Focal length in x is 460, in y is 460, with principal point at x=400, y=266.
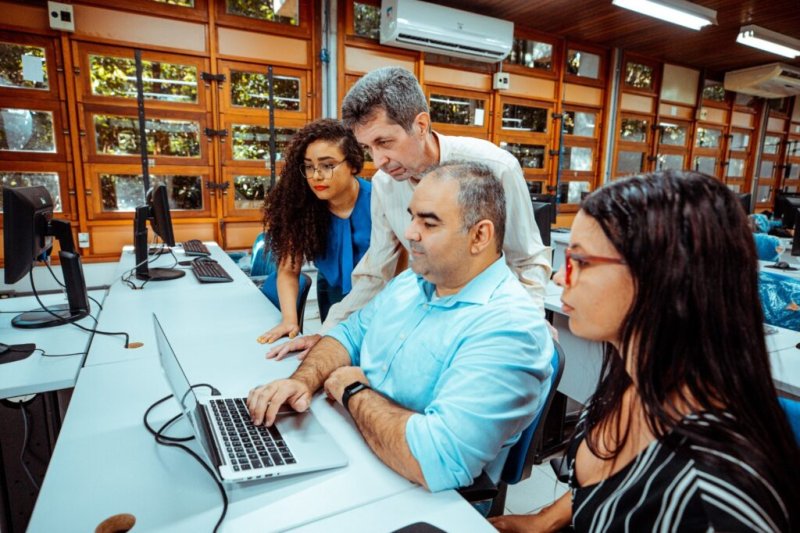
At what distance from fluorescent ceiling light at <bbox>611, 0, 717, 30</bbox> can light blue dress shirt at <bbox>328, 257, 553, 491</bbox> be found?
4.65 m

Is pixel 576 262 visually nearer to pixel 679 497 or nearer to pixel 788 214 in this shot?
pixel 679 497

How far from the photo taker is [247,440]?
3.17 ft

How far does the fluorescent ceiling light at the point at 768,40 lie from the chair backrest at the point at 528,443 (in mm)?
6345

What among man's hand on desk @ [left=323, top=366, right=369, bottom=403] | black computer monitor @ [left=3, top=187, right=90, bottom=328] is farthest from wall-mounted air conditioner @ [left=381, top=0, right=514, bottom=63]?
man's hand on desk @ [left=323, top=366, right=369, bottom=403]

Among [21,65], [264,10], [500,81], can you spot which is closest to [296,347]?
[21,65]

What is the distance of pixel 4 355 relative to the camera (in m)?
1.49

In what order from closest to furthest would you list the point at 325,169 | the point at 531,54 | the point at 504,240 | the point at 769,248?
the point at 504,240 < the point at 325,169 < the point at 769,248 < the point at 531,54

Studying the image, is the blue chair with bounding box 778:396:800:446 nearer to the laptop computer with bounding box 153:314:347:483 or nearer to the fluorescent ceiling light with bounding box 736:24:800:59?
the laptop computer with bounding box 153:314:347:483

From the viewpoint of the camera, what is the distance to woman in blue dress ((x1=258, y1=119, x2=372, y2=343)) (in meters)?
1.88

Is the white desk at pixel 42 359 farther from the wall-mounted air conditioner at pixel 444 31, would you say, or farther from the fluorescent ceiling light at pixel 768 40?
the fluorescent ceiling light at pixel 768 40

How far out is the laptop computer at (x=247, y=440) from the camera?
0.86m

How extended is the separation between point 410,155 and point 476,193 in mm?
407

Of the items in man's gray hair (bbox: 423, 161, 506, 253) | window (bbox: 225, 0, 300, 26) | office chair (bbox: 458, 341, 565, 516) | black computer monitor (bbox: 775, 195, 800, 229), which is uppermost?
→ window (bbox: 225, 0, 300, 26)

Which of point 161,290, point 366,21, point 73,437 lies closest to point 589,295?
point 73,437
